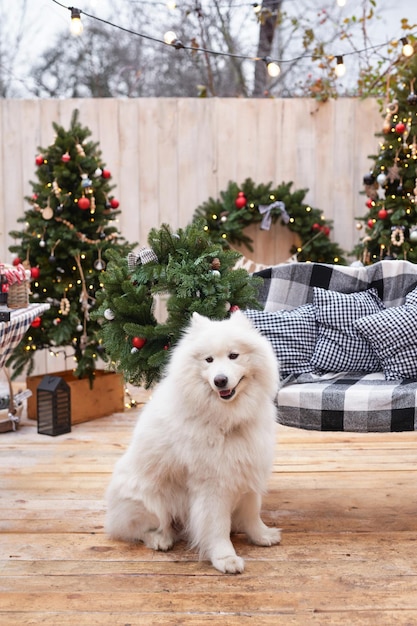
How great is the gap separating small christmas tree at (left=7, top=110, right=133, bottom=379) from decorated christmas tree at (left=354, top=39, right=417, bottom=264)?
1717 mm

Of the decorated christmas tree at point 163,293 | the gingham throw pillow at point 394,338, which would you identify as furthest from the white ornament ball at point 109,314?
the gingham throw pillow at point 394,338

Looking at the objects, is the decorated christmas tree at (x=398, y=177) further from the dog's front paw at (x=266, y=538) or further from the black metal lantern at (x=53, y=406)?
the dog's front paw at (x=266, y=538)

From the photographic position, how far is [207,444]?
7.15 feet

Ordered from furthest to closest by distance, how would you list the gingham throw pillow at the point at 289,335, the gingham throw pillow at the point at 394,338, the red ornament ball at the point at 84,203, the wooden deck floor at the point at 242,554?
the red ornament ball at the point at 84,203 → the gingham throw pillow at the point at 289,335 → the gingham throw pillow at the point at 394,338 → the wooden deck floor at the point at 242,554

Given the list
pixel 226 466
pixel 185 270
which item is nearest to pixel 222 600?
pixel 226 466

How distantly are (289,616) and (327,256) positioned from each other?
331 centimetres

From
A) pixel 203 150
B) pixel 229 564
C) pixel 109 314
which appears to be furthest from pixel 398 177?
pixel 229 564

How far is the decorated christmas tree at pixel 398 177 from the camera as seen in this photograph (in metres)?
4.22

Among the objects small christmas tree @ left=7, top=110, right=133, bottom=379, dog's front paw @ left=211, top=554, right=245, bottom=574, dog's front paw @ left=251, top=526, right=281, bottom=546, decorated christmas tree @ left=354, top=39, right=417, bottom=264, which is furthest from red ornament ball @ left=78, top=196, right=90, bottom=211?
dog's front paw @ left=211, top=554, right=245, bottom=574

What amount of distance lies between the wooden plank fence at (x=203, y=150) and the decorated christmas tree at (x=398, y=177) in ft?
2.06

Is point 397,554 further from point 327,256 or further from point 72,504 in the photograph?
point 327,256

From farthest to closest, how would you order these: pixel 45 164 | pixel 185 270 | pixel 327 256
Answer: pixel 327 256 < pixel 45 164 < pixel 185 270

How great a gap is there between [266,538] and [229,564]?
0.87 feet

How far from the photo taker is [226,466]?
85.4 inches
